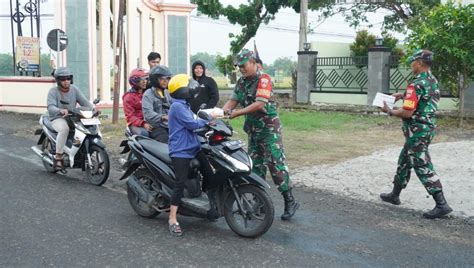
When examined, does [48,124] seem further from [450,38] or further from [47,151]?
[450,38]

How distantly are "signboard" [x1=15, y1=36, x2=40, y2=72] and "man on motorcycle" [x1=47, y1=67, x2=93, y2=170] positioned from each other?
38.7 feet

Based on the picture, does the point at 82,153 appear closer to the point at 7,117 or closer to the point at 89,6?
the point at 7,117

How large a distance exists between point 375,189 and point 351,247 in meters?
2.59

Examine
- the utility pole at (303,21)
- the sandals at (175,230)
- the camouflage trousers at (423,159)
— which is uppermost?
the utility pole at (303,21)

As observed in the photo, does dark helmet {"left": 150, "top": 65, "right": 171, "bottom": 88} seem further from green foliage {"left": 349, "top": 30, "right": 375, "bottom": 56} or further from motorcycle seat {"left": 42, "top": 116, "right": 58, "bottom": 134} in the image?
green foliage {"left": 349, "top": 30, "right": 375, "bottom": 56}

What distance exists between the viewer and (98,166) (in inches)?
293

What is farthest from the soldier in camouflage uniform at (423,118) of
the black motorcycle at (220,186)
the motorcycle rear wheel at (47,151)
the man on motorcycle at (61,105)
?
the motorcycle rear wheel at (47,151)

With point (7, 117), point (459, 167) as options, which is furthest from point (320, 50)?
point (459, 167)

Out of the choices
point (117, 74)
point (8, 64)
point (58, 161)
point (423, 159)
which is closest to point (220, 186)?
point (423, 159)

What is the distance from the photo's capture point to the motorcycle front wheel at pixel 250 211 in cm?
493

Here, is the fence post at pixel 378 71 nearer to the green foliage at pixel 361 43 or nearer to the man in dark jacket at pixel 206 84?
the green foliage at pixel 361 43

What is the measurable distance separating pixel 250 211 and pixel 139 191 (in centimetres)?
130

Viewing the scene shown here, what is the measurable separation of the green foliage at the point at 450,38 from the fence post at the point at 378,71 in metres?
4.27

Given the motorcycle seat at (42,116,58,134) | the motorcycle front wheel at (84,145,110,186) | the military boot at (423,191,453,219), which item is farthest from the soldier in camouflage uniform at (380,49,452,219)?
the motorcycle seat at (42,116,58,134)
